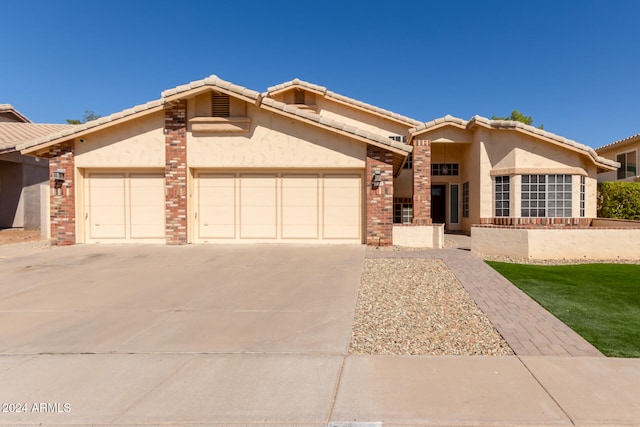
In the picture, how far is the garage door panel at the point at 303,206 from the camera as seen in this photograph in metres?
12.3

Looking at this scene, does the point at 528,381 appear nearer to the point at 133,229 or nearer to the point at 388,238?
the point at 388,238

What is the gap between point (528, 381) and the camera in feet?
10.9

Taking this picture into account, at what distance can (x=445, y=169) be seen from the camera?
1873 centimetres

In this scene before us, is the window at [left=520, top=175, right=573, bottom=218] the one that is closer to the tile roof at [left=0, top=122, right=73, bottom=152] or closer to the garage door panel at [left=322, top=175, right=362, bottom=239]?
the garage door panel at [left=322, top=175, right=362, bottom=239]

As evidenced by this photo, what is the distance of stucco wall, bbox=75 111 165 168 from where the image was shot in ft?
39.9

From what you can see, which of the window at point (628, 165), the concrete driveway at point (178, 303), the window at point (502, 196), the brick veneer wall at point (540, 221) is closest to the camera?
the concrete driveway at point (178, 303)

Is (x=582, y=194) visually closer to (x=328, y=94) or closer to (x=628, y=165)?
(x=628, y=165)

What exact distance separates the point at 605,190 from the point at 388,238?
11851 millimetres

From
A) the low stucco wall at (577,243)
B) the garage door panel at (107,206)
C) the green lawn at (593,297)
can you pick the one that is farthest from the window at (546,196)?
the garage door panel at (107,206)

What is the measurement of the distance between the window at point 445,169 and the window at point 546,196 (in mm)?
4095

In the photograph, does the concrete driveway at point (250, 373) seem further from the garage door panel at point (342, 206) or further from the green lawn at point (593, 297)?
the garage door panel at point (342, 206)

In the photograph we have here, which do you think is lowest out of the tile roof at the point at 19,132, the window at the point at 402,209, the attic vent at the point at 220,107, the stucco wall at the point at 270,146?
the window at the point at 402,209

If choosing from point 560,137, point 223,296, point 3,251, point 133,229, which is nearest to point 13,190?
point 3,251

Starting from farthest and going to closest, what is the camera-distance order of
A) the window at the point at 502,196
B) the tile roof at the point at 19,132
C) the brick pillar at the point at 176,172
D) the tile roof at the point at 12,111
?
the tile roof at the point at 12,111, the tile roof at the point at 19,132, the window at the point at 502,196, the brick pillar at the point at 176,172
